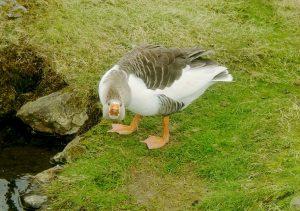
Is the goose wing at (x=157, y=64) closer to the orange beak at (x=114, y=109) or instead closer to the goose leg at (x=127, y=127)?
the orange beak at (x=114, y=109)

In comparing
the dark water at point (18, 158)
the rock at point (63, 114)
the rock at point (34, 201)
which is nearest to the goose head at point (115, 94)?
the rock at point (34, 201)

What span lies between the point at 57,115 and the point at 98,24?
2.22 meters

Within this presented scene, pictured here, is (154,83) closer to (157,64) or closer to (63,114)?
(157,64)

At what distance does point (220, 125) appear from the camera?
24.4 feet

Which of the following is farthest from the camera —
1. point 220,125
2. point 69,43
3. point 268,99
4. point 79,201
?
point 69,43

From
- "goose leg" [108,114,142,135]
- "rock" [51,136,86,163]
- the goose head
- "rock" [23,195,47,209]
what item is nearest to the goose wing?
the goose head

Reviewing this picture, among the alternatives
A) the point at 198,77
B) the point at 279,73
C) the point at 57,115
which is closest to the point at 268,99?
the point at 279,73

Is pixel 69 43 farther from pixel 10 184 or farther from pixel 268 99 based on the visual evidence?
pixel 268 99

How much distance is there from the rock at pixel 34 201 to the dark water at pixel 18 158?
0.26m

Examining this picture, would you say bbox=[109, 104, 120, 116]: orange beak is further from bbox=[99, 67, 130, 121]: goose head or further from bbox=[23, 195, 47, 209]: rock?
bbox=[23, 195, 47, 209]: rock

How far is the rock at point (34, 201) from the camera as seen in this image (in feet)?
20.0

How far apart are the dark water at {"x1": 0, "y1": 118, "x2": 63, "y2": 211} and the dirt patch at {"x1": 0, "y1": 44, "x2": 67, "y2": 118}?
0.36 metres

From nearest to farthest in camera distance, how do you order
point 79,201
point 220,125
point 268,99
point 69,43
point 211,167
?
point 79,201 < point 211,167 < point 220,125 < point 268,99 < point 69,43

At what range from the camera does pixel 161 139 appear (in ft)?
23.1
